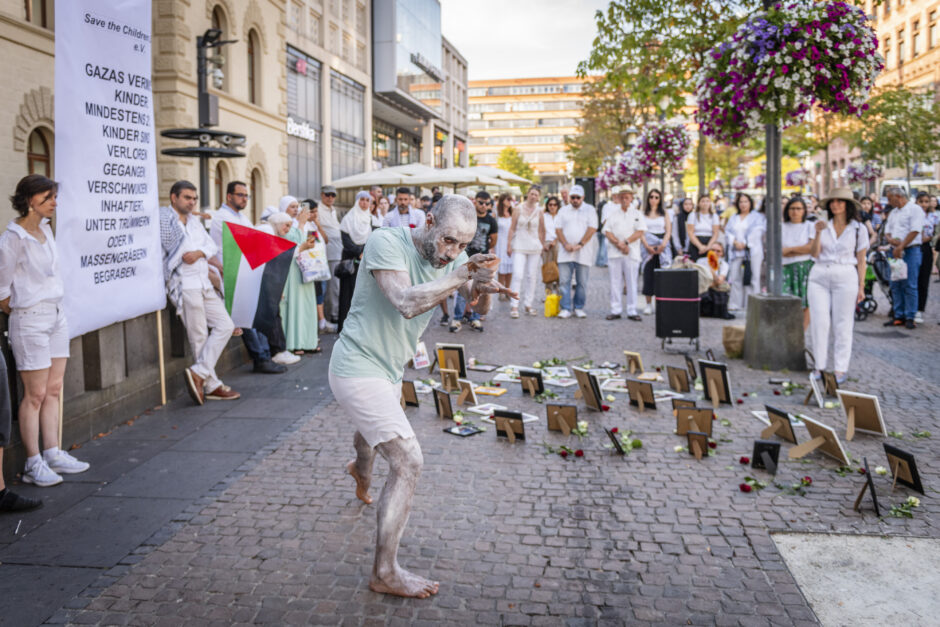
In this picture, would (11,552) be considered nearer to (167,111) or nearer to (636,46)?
(636,46)

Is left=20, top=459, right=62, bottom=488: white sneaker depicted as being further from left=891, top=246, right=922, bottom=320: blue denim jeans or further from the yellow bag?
left=891, top=246, right=922, bottom=320: blue denim jeans

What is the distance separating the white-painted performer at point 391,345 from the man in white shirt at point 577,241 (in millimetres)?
9899

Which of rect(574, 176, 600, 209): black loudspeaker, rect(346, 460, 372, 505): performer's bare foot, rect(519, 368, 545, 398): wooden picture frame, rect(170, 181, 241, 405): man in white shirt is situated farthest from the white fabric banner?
rect(574, 176, 600, 209): black loudspeaker

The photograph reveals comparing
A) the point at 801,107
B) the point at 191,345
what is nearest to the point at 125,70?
the point at 191,345

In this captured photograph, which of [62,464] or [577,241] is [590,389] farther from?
[577,241]

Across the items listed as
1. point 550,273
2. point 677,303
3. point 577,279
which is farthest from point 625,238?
point 677,303

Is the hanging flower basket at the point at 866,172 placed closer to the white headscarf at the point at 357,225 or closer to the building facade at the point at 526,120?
the white headscarf at the point at 357,225

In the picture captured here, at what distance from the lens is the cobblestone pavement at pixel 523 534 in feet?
12.1

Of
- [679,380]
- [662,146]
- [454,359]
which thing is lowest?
[679,380]

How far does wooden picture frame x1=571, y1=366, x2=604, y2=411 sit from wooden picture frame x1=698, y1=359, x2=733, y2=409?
110 centimetres

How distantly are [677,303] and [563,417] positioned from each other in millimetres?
4311

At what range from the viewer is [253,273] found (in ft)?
27.7

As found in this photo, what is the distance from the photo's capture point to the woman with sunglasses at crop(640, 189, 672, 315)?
1320cm

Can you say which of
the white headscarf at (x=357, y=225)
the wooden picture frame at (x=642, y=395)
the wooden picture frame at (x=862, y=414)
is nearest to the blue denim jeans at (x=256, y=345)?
the white headscarf at (x=357, y=225)
